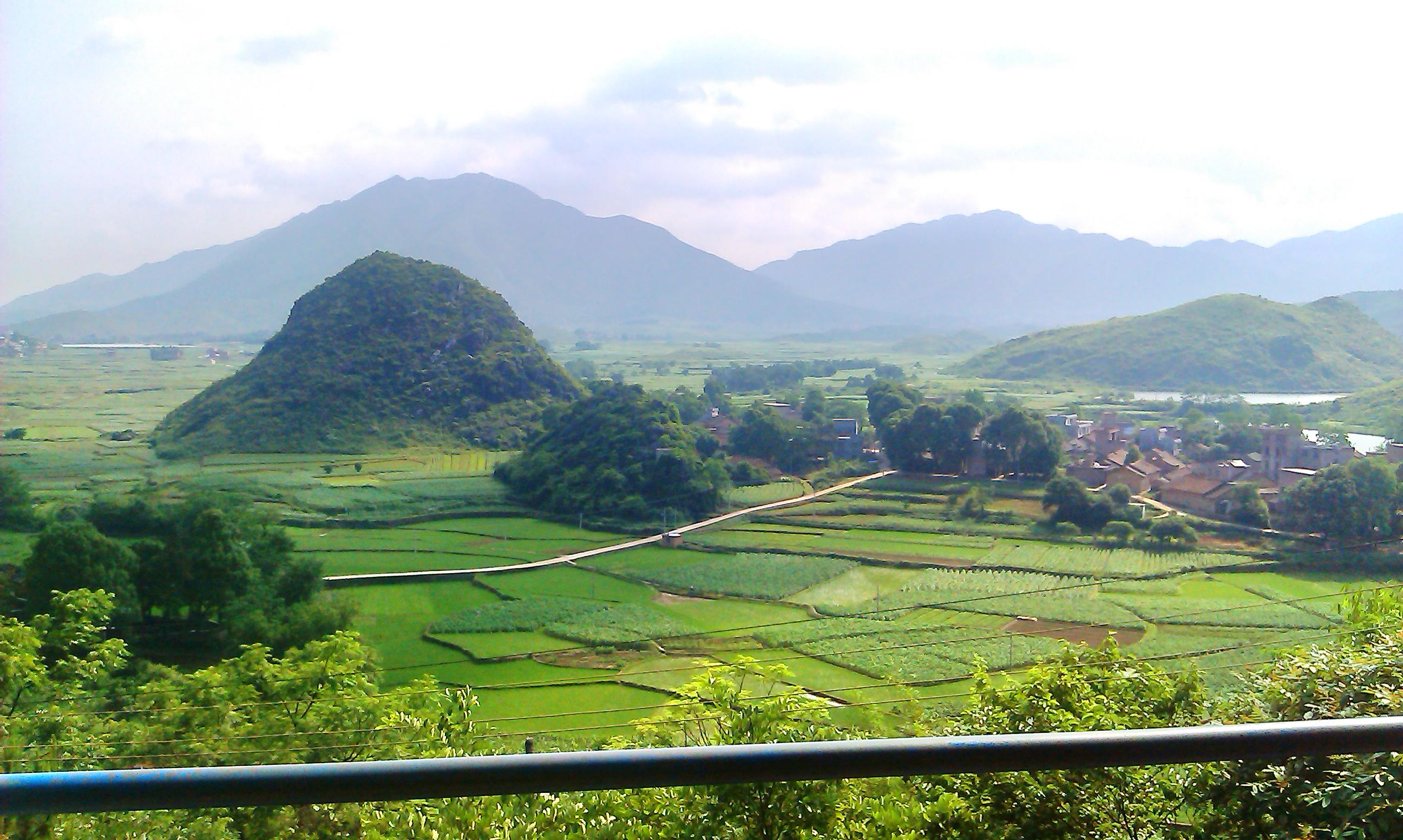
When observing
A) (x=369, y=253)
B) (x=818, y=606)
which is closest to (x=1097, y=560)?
(x=818, y=606)

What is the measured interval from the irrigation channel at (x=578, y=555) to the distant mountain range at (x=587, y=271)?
6818 millimetres

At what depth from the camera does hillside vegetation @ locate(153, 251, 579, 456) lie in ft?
60.4

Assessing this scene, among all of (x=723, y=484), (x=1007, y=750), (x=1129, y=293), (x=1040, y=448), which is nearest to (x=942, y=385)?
(x=1040, y=448)

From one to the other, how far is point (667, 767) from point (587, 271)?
101ft

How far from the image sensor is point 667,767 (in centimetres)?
86

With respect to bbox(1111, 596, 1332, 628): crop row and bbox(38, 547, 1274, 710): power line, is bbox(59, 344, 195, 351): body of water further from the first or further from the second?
bbox(1111, 596, 1332, 628): crop row

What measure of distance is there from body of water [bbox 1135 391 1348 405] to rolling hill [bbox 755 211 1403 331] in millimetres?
3921

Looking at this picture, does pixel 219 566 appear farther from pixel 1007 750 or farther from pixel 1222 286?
pixel 1222 286

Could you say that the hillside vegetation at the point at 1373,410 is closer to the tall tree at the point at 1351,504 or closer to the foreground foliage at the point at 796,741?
the tall tree at the point at 1351,504

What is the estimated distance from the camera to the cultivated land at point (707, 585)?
10000 millimetres

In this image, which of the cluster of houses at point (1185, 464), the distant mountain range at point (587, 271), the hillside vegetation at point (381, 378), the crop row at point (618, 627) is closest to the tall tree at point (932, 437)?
the cluster of houses at point (1185, 464)

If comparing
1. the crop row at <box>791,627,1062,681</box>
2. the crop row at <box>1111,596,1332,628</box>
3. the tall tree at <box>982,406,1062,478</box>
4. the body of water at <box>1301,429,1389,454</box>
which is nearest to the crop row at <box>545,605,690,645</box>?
the crop row at <box>791,627,1062,681</box>

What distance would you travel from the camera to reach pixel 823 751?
862 millimetres

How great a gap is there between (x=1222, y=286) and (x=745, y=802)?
33.4m
